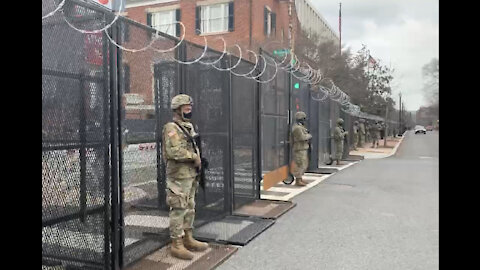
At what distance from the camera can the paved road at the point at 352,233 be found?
4.27 metres

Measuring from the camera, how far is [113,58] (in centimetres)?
364

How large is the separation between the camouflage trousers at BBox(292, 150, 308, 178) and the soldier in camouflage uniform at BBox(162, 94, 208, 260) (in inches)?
194

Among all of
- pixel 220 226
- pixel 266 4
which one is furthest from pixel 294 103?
pixel 266 4

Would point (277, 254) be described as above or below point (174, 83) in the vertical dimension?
below

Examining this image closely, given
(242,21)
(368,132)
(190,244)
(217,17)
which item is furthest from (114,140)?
(368,132)

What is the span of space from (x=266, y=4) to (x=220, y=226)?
2339 centimetres

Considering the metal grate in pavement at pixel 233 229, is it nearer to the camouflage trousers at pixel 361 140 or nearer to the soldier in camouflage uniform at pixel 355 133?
the soldier in camouflage uniform at pixel 355 133

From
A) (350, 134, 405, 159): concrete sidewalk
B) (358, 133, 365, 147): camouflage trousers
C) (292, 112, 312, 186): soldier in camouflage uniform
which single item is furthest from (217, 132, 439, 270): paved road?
(358, 133, 365, 147): camouflage trousers

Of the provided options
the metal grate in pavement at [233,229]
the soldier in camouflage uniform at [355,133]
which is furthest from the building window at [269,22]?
the metal grate in pavement at [233,229]

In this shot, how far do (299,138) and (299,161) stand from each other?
1.75 feet

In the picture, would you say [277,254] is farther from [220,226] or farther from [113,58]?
[113,58]

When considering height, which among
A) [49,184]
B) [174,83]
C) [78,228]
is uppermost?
[174,83]
